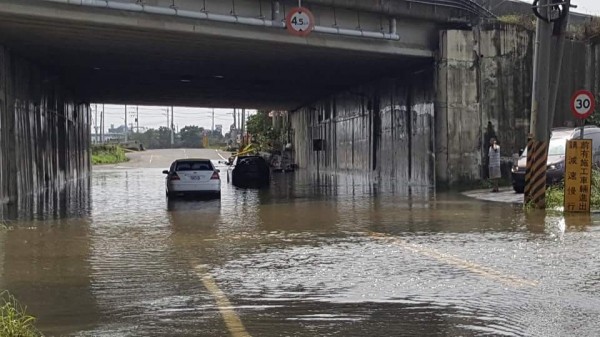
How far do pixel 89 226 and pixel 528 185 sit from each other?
33.9 ft

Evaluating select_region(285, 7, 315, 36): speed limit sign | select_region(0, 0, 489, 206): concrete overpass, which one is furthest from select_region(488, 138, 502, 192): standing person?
select_region(285, 7, 315, 36): speed limit sign

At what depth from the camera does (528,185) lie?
668 inches

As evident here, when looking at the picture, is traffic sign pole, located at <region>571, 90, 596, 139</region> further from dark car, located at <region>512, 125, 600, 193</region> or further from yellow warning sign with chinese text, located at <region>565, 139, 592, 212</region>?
dark car, located at <region>512, 125, 600, 193</region>

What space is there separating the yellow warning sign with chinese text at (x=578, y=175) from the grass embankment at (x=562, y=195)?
76 centimetres

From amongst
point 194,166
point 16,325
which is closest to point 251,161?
point 194,166

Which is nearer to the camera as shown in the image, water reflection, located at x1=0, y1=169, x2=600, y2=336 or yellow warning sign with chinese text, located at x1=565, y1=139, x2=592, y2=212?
water reflection, located at x1=0, y1=169, x2=600, y2=336

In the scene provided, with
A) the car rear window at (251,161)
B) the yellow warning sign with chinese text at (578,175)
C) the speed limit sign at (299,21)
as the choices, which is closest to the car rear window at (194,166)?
the speed limit sign at (299,21)

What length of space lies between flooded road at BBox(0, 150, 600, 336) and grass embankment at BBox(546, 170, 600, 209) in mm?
1729

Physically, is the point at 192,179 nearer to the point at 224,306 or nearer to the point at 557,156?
the point at 557,156

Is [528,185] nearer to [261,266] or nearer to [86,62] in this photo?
[261,266]

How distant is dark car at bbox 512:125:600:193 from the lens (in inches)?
787

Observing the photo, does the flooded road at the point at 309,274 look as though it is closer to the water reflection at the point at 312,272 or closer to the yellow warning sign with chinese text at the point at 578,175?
the water reflection at the point at 312,272

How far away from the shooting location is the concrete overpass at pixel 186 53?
19591 mm

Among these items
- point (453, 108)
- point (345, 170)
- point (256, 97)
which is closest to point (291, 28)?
point (453, 108)
